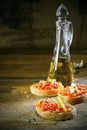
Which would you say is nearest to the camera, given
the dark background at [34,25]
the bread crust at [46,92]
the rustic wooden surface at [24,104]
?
the rustic wooden surface at [24,104]

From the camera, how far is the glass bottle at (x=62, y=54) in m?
2.17

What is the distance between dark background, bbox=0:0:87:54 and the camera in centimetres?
467

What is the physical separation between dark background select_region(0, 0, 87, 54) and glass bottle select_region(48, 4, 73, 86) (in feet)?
7.86

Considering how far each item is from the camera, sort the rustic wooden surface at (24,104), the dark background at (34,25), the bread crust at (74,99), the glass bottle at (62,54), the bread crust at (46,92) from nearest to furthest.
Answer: the rustic wooden surface at (24,104)
the bread crust at (74,99)
the bread crust at (46,92)
the glass bottle at (62,54)
the dark background at (34,25)

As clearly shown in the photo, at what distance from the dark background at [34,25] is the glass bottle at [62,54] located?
239cm

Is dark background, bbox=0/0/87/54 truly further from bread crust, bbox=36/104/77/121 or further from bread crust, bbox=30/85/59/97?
bread crust, bbox=36/104/77/121

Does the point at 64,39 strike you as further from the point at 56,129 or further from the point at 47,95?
the point at 56,129

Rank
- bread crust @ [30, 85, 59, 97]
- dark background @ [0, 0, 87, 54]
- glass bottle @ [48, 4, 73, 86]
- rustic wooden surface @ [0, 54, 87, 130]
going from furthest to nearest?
dark background @ [0, 0, 87, 54]
glass bottle @ [48, 4, 73, 86]
bread crust @ [30, 85, 59, 97]
rustic wooden surface @ [0, 54, 87, 130]

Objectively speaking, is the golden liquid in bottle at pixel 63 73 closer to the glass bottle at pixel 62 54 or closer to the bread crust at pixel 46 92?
the glass bottle at pixel 62 54

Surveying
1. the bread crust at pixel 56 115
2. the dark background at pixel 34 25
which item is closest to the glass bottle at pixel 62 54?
the bread crust at pixel 56 115

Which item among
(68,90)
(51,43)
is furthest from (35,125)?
(51,43)

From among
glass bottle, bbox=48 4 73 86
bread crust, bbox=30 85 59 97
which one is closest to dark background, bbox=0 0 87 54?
glass bottle, bbox=48 4 73 86

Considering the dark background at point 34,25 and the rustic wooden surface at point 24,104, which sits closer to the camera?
the rustic wooden surface at point 24,104

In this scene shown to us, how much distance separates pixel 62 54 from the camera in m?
2.22
